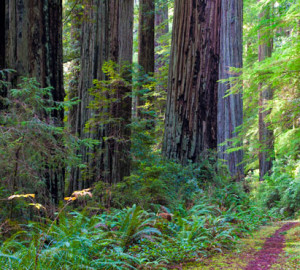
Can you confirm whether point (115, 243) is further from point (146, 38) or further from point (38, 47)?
point (146, 38)

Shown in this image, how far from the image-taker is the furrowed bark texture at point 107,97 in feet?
Result: 26.2

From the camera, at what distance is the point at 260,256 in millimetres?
3557

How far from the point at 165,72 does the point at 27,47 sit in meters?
6.91

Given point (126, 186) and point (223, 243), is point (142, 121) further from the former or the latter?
point (223, 243)

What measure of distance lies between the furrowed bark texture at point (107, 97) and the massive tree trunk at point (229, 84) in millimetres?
3716

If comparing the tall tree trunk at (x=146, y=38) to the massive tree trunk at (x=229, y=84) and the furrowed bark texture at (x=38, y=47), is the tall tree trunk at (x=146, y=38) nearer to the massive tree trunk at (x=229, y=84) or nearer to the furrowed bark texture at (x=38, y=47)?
the massive tree trunk at (x=229, y=84)

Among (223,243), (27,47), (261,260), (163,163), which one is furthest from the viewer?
(163,163)

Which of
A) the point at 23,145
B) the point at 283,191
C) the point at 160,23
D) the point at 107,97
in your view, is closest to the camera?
the point at 23,145

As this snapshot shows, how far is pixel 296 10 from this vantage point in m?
6.30

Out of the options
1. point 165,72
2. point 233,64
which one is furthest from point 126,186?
point 233,64

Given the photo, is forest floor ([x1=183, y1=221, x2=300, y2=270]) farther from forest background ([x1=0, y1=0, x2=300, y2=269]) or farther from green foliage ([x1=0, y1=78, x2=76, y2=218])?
green foliage ([x1=0, y1=78, x2=76, y2=218])

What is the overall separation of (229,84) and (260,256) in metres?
9.18

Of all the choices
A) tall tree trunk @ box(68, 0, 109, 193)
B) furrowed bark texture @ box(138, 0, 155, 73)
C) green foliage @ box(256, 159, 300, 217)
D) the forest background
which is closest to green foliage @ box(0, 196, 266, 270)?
the forest background

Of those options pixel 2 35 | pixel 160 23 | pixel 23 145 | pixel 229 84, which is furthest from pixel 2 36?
pixel 160 23
